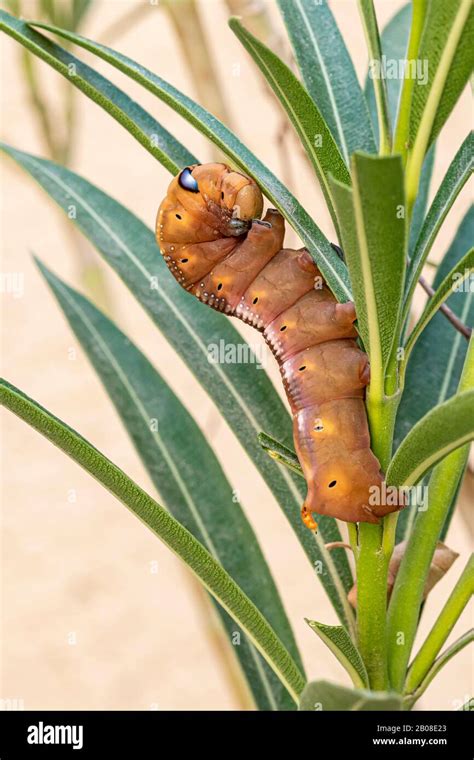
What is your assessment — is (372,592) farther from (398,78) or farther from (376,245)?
(398,78)

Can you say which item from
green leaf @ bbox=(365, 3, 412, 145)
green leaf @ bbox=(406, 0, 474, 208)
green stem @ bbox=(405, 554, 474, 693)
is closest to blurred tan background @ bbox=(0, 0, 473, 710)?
green leaf @ bbox=(365, 3, 412, 145)

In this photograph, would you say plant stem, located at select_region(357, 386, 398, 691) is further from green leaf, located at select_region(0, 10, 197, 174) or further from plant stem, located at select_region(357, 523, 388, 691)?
green leaf, located at select_region(0, 10, 197, 174)

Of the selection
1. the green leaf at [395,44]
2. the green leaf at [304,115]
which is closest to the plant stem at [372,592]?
the green leaf at [304,115]

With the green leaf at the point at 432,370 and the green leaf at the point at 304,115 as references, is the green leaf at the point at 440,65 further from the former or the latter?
the green leaf at the point at 432,370

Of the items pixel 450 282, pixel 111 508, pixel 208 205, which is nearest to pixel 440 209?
pixel 450 282
